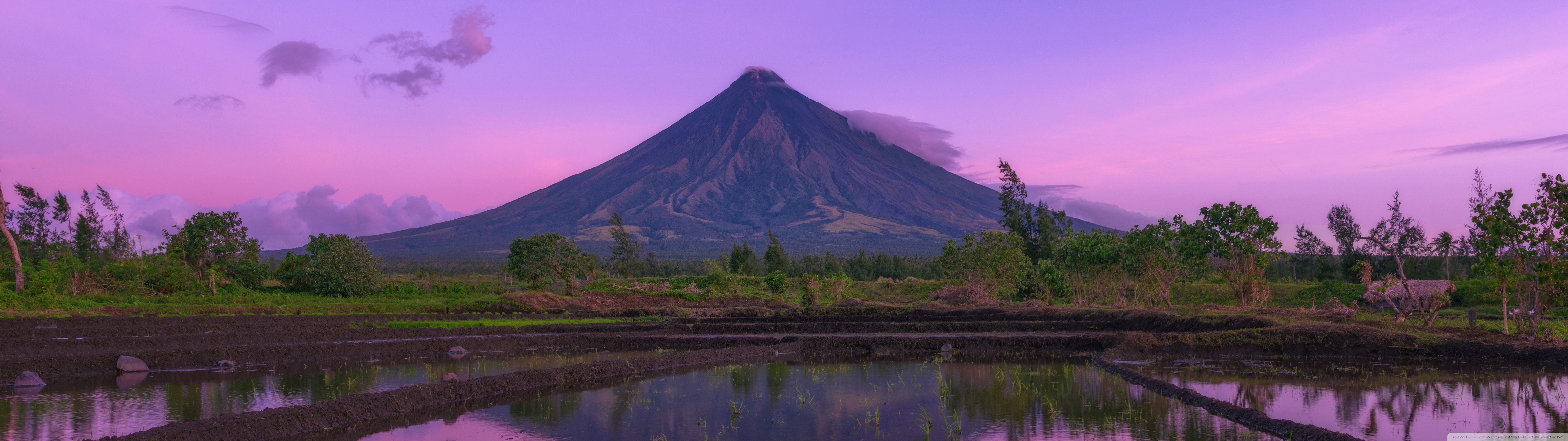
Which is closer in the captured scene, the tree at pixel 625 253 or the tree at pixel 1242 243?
the tree at pixel 1242 243

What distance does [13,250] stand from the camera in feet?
101

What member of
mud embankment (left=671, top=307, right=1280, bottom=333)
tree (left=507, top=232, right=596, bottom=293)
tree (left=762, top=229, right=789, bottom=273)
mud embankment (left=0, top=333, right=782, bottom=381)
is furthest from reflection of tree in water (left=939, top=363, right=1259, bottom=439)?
tree (left=762, top=229, right=789, bottom=273)

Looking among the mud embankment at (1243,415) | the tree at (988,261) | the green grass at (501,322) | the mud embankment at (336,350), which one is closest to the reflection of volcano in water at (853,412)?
the mud embankment at (1243,415)

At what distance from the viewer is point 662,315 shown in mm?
37219

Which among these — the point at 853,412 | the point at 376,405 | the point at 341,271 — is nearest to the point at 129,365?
the point at 376,405

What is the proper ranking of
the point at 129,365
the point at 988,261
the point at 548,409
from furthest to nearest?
the point at 988,261 < the point at 129,365 < the point at 548,409

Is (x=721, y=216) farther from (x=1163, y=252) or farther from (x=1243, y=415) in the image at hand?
(x=1243, y=415)

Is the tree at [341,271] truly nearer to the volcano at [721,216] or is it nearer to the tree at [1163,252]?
the tree at [1163,252]

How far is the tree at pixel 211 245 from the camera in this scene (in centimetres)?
3981

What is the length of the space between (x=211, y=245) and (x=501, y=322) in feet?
70.5

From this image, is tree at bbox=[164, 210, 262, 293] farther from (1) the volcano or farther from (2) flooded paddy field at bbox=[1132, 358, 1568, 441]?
(1) the volcano

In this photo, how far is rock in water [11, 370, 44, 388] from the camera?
14258mm

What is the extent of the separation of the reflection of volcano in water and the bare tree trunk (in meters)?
29.4

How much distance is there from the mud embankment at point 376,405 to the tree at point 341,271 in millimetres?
25842
